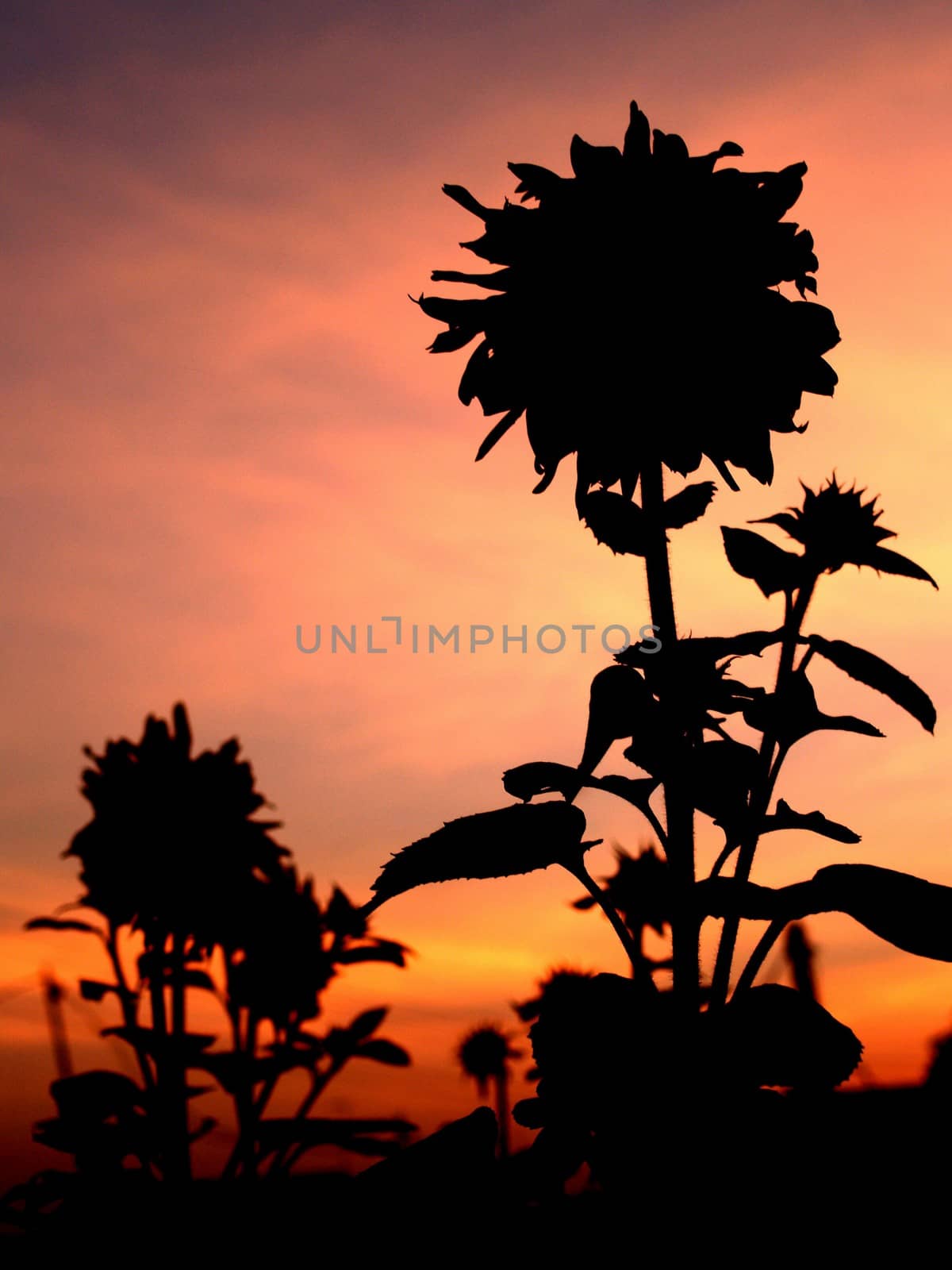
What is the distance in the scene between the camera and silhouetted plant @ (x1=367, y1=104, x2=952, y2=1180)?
245 centimetres

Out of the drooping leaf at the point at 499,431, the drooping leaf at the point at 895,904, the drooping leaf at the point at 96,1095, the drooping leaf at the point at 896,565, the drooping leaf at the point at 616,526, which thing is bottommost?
the drooping leaf at the point at 96,1095

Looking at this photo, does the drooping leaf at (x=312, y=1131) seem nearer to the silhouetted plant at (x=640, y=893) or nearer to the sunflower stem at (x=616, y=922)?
the silhouetted plant at (x=640, y=893)

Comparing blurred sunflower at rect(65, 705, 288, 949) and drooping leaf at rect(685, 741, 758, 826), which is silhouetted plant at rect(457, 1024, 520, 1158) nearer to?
blurred sunflower at rect(65, 705, 288, 949)

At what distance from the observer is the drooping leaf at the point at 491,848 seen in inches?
101

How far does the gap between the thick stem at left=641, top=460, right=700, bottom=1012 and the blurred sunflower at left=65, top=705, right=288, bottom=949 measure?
6929 millimetres

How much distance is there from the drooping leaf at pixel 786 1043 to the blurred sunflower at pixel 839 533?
968 mm

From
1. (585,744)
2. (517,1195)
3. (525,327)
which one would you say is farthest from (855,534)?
(517,1195)

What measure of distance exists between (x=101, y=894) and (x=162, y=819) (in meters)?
0.70

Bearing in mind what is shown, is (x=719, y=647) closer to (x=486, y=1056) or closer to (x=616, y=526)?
(x=616, y=526)

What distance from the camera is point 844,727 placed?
2740 mm

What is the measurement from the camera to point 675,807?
8.74 feet

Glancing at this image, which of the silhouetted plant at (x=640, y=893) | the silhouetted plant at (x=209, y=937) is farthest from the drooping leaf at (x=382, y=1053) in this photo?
the silhouetted plant at (x=640, y=893)

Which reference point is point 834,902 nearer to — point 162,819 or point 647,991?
point 647,991

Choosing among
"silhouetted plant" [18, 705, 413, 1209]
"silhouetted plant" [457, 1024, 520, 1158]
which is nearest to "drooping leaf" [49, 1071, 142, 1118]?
"silhouetted plant" [18, 705, 413, 1209]
